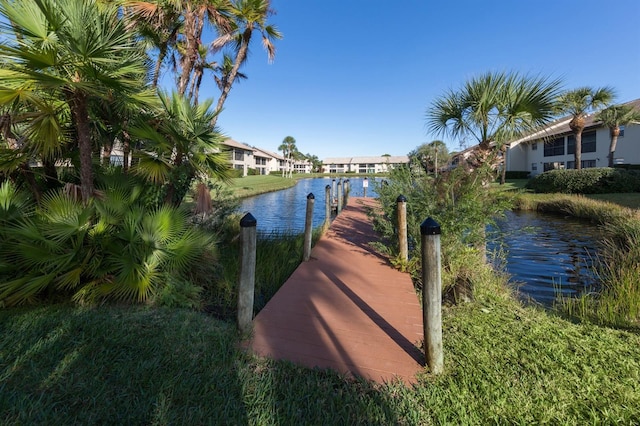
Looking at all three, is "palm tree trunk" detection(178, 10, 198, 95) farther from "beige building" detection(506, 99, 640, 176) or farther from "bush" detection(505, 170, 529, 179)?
"bush" detection(505, 170, 529, 179)

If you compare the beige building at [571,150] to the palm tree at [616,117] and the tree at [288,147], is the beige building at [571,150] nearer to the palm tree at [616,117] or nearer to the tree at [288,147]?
the palm tree at [616,117]

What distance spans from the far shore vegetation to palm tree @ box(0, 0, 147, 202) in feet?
0.07

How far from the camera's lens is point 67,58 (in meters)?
3.39

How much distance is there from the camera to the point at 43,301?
348cm

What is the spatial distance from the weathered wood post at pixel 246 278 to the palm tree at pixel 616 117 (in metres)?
31.0

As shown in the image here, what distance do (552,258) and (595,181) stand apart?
1604 centimetres

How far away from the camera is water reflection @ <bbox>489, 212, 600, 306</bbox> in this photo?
557cm

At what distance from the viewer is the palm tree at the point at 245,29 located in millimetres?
11781

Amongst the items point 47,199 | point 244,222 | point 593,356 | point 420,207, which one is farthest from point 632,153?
point 47,199

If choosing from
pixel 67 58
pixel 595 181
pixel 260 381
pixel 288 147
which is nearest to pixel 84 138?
pixel 67 58

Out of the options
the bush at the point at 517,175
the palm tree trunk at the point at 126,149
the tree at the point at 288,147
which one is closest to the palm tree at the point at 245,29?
the palm tree trunk at the point at 126,149

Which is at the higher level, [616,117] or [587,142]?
[616,117]

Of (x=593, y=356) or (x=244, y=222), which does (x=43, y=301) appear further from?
(x=593, y=356)

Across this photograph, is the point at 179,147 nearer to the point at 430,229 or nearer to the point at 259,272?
the point at 259,272
